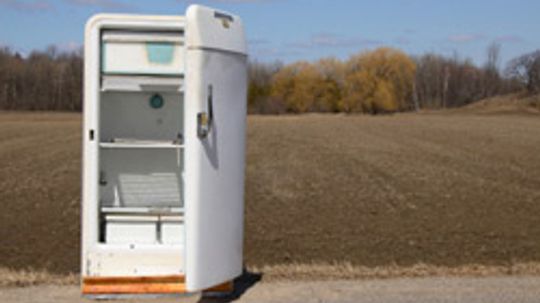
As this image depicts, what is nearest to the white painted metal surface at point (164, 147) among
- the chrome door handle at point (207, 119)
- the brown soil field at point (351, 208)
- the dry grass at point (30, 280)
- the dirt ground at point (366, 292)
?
the chrome door handle at point (207, 119)

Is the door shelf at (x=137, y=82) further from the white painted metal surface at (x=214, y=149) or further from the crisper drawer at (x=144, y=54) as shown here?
the white painted metal surface at (x=214, y=149)

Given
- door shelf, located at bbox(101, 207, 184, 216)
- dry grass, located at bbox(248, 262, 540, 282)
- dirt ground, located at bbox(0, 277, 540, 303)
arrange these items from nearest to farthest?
dirt ground, located at bbox(0, 277, 540, 303), door shelf, located at bbox(101, 207, 184, 216), dry grass, located at bbox(248, 262, 540, 282)

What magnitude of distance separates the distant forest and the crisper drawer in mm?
120629

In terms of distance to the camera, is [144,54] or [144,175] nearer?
[144,54]

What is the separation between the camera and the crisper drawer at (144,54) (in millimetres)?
7004

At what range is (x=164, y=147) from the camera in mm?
7625

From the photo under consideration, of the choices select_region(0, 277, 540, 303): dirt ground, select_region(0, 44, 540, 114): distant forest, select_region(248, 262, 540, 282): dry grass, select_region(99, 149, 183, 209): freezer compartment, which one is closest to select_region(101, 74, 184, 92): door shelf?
select_region(99, 149, 183, 209): freezer compartment

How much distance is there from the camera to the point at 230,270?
677cm

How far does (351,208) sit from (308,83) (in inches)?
4725

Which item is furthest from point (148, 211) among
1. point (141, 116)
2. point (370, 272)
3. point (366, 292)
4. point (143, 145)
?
point (370, 272)

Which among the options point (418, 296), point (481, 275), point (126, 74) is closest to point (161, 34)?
point (126, 74)

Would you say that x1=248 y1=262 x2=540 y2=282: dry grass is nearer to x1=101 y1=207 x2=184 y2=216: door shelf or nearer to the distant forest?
x1=101 y1=207 x2=184 y2=216: door shelf

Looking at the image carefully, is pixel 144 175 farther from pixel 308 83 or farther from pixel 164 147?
pixel 308 83

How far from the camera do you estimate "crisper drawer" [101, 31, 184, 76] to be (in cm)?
700
